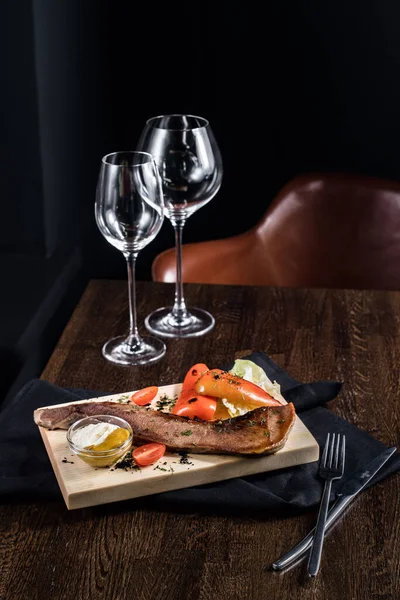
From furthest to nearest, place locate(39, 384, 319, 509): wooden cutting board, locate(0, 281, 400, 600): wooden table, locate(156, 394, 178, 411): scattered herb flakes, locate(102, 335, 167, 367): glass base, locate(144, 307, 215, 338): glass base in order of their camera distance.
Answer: locate(144, 307, 215, 338): glass base, locate(102, 335, 167, 367): glass base, locate(156, 394, 178, 411): scattered herb flakes, locate(39, 384, 319, 509): wooden cutting board, locate(0, 281, 400, 600): wooden table

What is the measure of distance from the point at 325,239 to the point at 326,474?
1382mm

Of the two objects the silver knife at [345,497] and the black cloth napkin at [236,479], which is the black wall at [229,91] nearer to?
the black cloth napkin at [236,479]

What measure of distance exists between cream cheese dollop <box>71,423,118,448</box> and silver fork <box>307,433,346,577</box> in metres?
0.30

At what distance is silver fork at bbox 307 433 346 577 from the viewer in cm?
101

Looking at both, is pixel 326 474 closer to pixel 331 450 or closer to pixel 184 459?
pixel 331 450

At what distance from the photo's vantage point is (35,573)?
1004mm

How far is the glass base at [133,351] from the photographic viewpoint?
1.55 metres

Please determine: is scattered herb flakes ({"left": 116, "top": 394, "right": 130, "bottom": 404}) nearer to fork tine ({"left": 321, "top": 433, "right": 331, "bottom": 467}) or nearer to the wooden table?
the wooden table

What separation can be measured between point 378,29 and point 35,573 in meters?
2.20

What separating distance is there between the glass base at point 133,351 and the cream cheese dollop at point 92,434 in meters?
0.40

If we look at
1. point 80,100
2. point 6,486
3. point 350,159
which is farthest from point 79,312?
point 350,159

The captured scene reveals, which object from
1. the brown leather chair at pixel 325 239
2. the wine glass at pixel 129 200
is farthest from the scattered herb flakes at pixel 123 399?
the brown leather chair at pixel 325 239

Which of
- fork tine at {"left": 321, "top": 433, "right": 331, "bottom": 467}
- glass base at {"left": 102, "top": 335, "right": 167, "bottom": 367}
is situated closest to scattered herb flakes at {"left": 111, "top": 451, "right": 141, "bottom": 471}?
fork tine at {"left": 321, "top": 433, "right": 331, "bottom": 467}

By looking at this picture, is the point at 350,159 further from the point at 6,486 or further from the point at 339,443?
the point at 6,486
